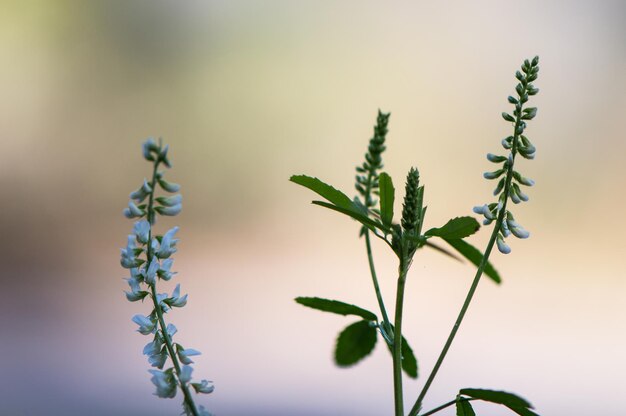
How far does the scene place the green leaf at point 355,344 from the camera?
74cm

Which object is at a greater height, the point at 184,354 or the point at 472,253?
the point at 472,253

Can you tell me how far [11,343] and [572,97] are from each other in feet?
10.0

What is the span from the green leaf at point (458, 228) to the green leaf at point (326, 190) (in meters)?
0.07

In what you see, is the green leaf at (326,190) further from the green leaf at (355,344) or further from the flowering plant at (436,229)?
the green leaf at (355,344)

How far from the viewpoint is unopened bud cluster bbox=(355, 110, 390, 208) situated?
753mm

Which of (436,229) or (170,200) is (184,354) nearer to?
(170,200)

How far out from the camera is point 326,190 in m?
0.62

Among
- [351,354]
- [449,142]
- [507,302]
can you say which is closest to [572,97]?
[449,142]

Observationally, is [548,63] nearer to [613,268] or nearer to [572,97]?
[572,97]

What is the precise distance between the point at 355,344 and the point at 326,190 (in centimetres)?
20

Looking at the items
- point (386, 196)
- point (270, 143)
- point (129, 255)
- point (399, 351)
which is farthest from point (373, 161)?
point (270, 143)

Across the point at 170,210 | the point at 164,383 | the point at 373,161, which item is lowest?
the point at 164,383

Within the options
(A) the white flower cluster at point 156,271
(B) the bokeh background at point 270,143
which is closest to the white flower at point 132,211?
(A) the white flower cluster at point 156,271

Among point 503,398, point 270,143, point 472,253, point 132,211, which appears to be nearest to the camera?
point 132,211
